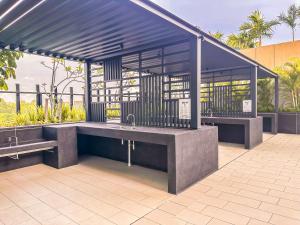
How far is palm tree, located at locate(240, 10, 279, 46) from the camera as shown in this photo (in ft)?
50.3

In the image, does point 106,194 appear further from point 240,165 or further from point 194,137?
point 240,165

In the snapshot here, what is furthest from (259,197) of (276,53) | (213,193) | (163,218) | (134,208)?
(276,53)

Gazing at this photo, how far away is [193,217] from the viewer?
8.13 feet

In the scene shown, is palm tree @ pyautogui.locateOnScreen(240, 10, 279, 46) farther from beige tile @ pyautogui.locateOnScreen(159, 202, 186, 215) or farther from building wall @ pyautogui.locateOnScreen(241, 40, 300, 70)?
beige tile @ pyautogui.locateOnScreen(159, 202, 186, 215)

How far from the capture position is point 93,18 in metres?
3.28

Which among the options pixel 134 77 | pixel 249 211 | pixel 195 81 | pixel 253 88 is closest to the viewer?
pixel 249 211

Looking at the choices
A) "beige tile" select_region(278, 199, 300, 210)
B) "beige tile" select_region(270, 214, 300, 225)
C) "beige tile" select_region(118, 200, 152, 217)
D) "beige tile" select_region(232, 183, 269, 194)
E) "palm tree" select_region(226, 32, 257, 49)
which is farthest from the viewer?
"palm tree" select_region(226, 32, 257, 49)

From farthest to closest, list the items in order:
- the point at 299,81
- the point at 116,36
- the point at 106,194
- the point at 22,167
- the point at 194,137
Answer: the point at 299,81 → the point at 22,167 → the point at 116,36 → the point at 194,137 → the point at 106,194

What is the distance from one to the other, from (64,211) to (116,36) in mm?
3112

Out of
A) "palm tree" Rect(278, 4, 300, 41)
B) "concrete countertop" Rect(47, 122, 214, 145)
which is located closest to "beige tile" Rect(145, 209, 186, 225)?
"concrete countertop" Rect(47, 122, 214, 145)

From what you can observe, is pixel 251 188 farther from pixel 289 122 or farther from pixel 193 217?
pixel 289 122

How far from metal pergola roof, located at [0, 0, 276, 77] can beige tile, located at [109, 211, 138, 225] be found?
2.47 metres

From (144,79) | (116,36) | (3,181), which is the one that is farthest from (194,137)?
(3,181)

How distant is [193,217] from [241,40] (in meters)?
16.7
